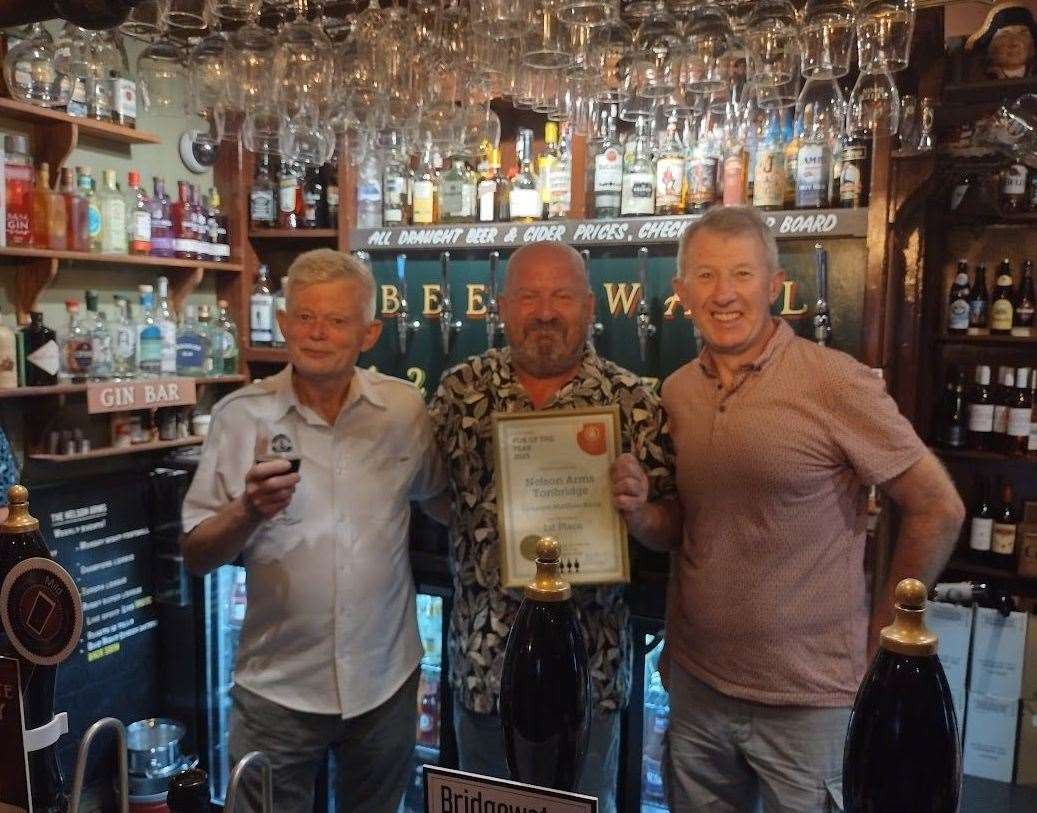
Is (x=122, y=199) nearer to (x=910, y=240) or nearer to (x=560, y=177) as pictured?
(x=560, y=177)

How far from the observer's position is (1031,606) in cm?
321

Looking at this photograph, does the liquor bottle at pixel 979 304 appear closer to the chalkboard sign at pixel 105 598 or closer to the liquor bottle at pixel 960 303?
the liquor bottle at pixel 960 303

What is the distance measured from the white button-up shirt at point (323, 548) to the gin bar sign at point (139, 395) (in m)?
1.59

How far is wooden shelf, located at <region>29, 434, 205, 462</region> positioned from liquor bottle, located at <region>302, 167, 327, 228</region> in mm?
1080

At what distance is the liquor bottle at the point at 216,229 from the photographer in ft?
12.8

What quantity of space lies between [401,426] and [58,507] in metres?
2.04

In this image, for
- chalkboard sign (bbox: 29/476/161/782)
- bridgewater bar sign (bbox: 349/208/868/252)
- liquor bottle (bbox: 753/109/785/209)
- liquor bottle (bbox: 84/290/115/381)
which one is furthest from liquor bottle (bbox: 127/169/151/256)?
liquor bottle (bbox: 753/109/785/209)

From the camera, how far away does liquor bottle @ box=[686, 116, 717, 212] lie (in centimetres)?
331

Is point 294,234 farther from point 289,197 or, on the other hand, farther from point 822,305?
point 822,305

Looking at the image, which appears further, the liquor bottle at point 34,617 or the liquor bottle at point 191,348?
the liquor bottle at point 191,348

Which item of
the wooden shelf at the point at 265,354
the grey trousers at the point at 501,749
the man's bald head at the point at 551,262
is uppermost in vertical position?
the man's bald head at the point at 551,262

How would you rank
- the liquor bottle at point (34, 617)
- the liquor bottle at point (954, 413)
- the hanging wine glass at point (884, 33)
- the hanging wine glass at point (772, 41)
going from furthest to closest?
the liquor bottle at point (954, 413) → the hanging wine glass at point (772, 41) → the hanging wine glass at point (884, 33) → the liquor bottle at point (34, 617)

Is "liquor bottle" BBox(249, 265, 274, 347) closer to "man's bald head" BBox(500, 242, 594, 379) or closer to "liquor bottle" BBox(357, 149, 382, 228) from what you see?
"liquor bottle" BBox(357, 149, 382, 228)

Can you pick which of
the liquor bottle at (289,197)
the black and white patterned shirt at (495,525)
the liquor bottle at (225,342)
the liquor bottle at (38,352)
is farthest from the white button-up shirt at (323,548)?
the liquor bottle at (289,197)
